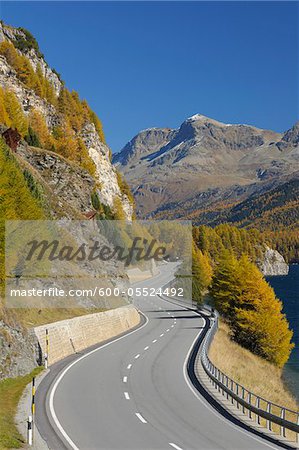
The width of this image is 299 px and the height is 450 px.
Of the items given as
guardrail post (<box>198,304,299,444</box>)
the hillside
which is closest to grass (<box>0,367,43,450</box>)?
the hillside

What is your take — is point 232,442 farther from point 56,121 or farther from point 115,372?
point 56,121

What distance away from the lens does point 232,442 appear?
15.5 metres

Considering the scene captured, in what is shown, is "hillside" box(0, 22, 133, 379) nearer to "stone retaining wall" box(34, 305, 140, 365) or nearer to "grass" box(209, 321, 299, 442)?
"stone retaining wall" box(34, 305, 140, 365)

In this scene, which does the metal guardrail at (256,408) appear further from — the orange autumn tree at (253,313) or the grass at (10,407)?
the orange autumn tree at (253,313)

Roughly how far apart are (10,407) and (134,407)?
16.1 feet

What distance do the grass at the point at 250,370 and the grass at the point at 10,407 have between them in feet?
56.4

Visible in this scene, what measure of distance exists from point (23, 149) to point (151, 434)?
54.3m

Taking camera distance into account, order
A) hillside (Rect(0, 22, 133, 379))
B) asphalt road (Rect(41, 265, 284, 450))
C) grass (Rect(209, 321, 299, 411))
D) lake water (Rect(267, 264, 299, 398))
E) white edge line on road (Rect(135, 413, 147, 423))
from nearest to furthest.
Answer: asphalt road (Rect(41, 265, 284, 450)) → white edge line on road (Rect(135, 413, 147, 423)) → hillside (Rect(0, 22, 133, 379)) → grass (Rect(209, 321, 299, 411)) → lake water (Rect(267, 264, 299, 398))

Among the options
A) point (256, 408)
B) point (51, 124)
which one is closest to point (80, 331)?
point (256, 408)

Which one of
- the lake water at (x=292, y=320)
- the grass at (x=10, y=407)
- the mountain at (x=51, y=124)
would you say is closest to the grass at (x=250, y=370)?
the lake water at (x=292, y=320)

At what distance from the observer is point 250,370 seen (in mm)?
41469

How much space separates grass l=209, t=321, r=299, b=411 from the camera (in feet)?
117

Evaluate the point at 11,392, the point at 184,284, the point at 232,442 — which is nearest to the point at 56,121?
the point at 184,284

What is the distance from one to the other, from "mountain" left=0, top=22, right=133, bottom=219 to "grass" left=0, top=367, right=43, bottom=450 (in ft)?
123
